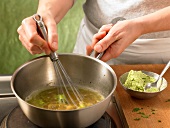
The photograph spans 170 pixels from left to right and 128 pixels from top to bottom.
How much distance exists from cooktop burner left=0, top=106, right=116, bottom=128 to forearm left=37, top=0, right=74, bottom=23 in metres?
0.45

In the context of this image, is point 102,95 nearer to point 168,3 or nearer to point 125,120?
point 125,120

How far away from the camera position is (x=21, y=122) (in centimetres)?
86

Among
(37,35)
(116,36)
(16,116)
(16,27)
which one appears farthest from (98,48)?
(16,27)

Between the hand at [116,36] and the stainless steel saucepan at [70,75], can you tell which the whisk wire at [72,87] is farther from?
the hand at [116,36]

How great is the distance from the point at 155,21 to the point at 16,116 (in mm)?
628

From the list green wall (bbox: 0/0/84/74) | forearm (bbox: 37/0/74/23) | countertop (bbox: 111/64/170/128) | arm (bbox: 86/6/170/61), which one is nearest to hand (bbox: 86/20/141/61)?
arm (bbox: 86/6/170/61)

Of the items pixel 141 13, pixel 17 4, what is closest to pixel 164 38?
pixel 141 13

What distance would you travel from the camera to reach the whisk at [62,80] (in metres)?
0.91

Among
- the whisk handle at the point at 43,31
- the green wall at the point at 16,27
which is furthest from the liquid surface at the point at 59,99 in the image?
the green wall at the point at 16,27

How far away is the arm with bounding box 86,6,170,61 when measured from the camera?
1043 millimetres

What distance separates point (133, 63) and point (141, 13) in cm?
23

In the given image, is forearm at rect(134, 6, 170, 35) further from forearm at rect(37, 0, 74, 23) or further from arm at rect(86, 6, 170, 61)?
forearm at rect(37, 0, 74, 23)

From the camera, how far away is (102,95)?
99 centimetres

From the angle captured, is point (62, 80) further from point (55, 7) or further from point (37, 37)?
point (55, 7)
